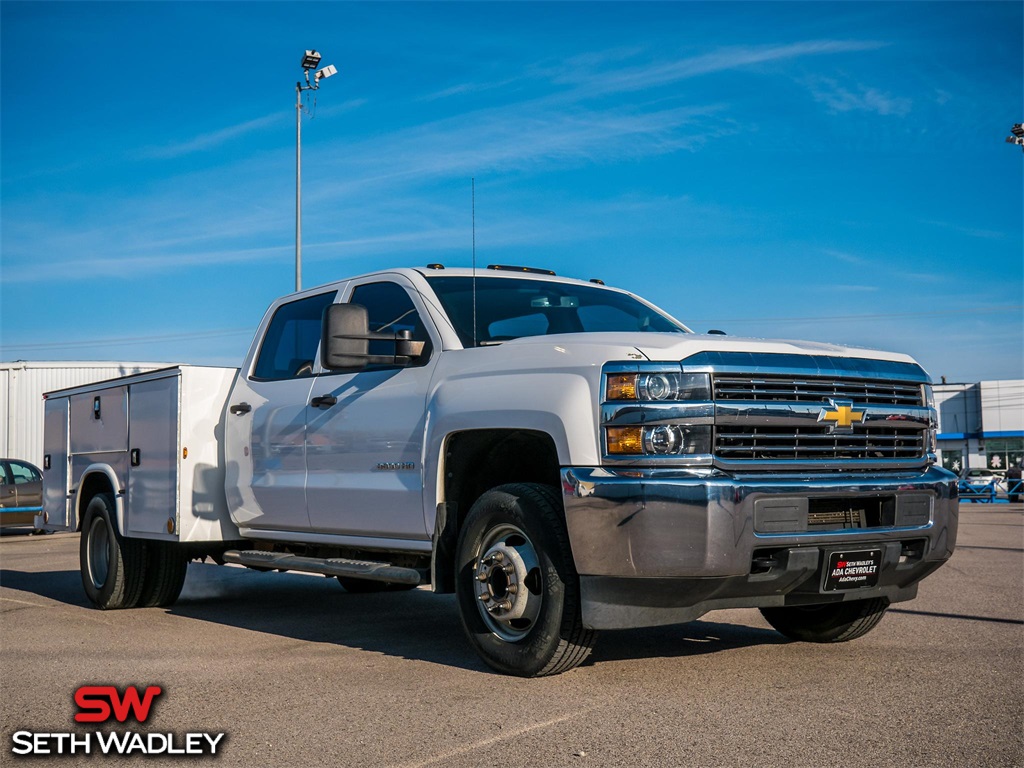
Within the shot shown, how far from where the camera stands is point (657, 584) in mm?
4969

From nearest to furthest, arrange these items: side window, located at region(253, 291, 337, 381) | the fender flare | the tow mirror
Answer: the tow mirror
side window, located at region(253, 291, 337, 381)
the fender flare

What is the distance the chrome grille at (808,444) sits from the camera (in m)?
5.07

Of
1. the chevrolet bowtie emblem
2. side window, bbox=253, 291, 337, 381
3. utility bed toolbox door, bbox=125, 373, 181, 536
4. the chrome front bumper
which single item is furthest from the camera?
utility bed toolbox door, bbox=125, 373, 181, 536

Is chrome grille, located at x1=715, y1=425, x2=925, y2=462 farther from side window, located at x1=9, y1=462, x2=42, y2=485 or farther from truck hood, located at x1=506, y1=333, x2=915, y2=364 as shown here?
side window, located at x1=9, y1=462, x2=42, y2=485

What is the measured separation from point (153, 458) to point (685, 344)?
4664mm

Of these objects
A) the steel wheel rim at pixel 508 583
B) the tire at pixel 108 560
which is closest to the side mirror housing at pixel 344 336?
the steel wheel rim at pixel 508 583

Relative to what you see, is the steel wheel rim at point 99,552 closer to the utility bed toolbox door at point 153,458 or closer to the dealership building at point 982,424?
the utility bed toolbox door at point 153,458

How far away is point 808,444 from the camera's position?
5.28 m

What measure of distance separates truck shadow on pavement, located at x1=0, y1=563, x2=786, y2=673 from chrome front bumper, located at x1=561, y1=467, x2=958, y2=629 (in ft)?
3.29

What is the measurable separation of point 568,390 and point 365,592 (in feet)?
17.4

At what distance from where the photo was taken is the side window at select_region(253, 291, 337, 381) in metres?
7.47

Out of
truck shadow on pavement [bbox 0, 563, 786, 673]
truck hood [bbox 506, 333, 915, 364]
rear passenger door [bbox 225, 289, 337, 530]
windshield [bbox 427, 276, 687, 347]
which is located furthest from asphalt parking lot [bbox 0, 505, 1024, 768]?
windshield [bbox 427, 276, 687, 347]

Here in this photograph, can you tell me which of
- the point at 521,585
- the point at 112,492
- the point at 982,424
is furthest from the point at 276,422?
the point at 982,424

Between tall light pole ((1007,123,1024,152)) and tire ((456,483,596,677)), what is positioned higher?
tall light pole ((1007,123,1024,152))
